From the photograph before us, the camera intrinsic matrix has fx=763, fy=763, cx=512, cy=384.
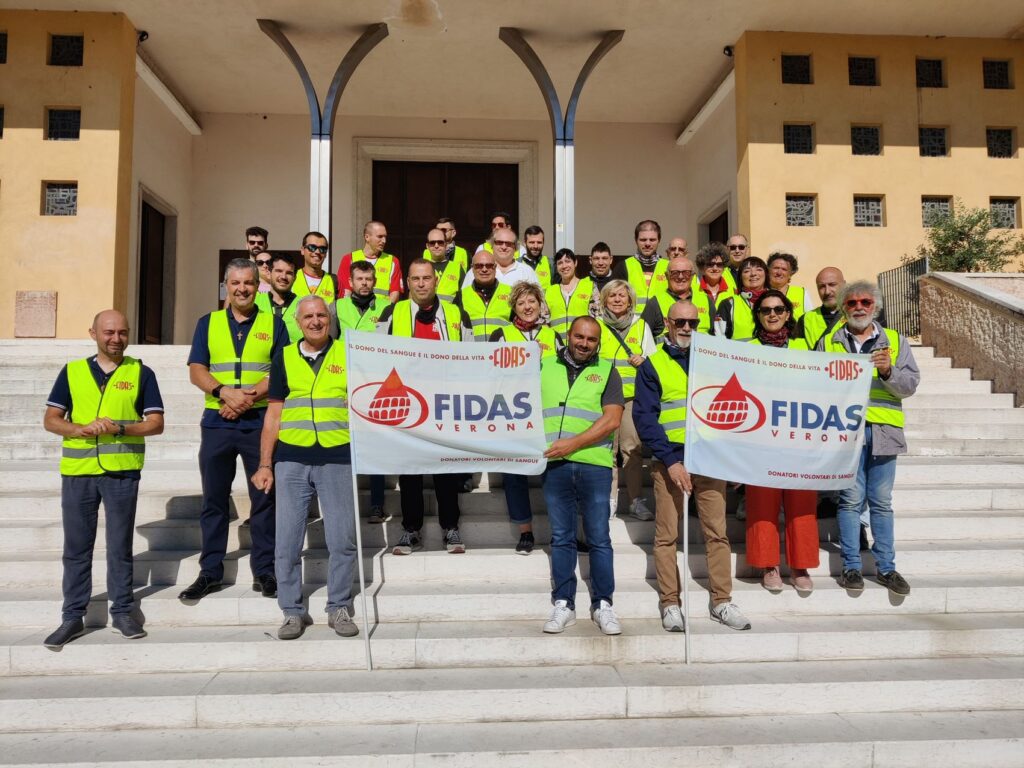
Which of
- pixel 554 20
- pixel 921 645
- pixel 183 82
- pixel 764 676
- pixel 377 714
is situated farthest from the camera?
pixel 183 82

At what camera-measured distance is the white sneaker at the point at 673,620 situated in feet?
14.2

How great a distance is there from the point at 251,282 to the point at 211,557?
5.68 feet

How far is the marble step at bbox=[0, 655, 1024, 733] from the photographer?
3660mm

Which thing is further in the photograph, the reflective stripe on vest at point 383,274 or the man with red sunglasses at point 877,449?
the reflective stripe on vest at point 383,274

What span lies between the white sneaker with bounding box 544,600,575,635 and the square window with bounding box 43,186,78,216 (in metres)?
9.93

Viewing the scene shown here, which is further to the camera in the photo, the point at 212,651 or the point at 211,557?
the point at 211,557

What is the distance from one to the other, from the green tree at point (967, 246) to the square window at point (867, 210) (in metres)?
0.81

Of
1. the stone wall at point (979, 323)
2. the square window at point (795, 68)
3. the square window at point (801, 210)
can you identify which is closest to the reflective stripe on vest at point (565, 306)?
the stone wall at point (979, 323)

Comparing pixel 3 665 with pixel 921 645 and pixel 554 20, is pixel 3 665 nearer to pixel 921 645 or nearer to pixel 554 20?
pixel 921 645

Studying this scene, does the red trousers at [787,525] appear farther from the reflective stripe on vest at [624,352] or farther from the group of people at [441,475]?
the reflective stripe on vest at [624,352]

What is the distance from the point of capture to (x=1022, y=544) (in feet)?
17.7

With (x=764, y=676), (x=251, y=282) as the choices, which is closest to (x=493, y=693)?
(x=764, y=676)

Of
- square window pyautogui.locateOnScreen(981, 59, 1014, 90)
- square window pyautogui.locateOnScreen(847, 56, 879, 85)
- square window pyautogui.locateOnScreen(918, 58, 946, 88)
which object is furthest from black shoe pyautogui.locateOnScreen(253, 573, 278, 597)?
square window pyautogui.locateOnScreen(981, 59, 1014, 90)

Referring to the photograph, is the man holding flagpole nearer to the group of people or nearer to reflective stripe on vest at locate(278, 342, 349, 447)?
the group of people
